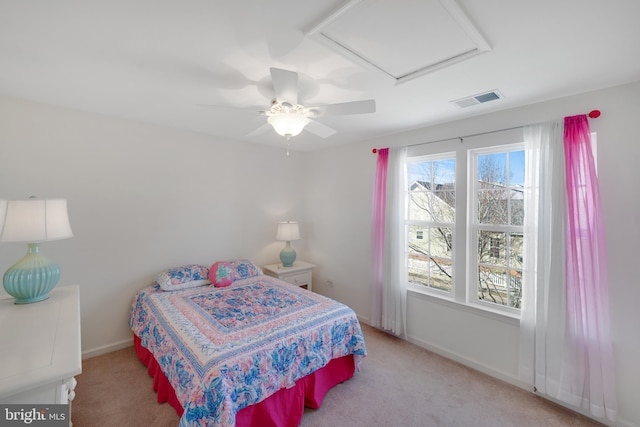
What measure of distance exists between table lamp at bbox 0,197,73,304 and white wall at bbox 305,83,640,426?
2876 millimetres

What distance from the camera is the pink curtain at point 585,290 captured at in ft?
6.15

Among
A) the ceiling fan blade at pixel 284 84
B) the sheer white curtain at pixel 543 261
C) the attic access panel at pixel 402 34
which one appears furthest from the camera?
the sheer white curtain at pixel 543 261

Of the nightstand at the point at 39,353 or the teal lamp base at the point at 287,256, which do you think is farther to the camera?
the teal lamp base at the point at 287,256

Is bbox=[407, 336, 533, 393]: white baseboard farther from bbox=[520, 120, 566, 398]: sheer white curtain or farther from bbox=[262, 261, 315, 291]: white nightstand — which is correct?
bbox=[262, 261, 315, 291]: white nightstand

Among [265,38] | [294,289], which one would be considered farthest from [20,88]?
[294,289]

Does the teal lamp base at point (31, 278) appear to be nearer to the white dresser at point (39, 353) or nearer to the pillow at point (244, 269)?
the white dresser at point (39, 353)

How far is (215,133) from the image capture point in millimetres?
3322

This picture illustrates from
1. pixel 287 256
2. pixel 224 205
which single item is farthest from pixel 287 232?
pixel 224 205

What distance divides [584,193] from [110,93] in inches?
144

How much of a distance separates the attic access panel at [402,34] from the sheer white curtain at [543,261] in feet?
3.79

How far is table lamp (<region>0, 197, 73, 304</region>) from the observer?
1552 millimetres

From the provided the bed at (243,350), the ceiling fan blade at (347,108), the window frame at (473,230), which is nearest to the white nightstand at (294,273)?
the bed at (243,350)

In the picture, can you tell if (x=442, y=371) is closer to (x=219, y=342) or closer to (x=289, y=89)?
(x=219, y=342)

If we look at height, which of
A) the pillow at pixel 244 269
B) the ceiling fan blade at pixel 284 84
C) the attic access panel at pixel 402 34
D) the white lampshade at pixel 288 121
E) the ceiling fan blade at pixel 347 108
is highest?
the attic access panel at pixel 402 34
